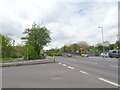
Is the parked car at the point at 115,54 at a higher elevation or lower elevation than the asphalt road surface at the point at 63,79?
higher

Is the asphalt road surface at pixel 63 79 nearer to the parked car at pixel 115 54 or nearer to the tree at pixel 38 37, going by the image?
the parked car at pixel 115 54

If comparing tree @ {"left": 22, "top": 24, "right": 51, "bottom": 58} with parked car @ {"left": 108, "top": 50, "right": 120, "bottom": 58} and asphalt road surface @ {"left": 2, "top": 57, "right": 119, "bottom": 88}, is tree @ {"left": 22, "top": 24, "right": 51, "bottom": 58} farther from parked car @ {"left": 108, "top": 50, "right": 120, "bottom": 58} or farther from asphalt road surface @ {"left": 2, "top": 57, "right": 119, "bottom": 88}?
asphalt road surface @ {"left": 2, "top": 57, "right": 119, "bottom": 88}

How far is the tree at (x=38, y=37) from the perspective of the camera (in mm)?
87000

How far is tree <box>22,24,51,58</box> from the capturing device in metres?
87.0

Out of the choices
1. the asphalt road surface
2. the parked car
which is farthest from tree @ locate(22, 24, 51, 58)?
the asphalt road surface

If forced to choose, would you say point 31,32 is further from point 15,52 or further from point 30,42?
point 15,52

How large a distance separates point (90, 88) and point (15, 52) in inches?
3892

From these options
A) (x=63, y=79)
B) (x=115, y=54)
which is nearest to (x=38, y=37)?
(x=115, y=54)

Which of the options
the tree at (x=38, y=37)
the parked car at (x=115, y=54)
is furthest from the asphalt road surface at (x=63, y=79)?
the tree at (x=38, y=37)

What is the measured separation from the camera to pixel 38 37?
8819 centimetres

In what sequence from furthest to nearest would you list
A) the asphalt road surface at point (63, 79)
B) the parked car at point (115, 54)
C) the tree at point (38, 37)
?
the tree at point (38, 37) < the parked car at point (115, 54) < the asphalt road surface at point (63, 79)

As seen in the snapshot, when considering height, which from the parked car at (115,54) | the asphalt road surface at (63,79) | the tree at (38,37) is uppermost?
the tree at (38,37)

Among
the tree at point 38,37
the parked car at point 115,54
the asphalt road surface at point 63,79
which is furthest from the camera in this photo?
the tree at point 38,37

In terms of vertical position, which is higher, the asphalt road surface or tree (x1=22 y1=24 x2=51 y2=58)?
tree (x1=22 y1=24 x2=51 y2=58)
